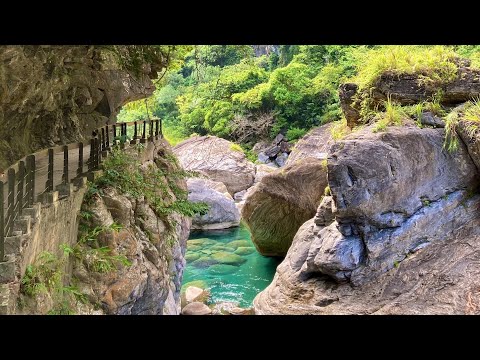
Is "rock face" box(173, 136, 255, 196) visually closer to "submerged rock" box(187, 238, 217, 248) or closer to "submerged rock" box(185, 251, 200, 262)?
"submerged rock" box(187, 238, 217, 248)

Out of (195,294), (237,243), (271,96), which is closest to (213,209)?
(237,243)

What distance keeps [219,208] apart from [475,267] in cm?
1082

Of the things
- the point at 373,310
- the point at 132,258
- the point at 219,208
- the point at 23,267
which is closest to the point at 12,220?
the point at 23,267

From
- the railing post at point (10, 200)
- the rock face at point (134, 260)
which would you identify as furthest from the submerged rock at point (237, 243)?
the railing post at point (10, 200)

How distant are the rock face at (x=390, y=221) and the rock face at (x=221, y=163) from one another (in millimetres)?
12523

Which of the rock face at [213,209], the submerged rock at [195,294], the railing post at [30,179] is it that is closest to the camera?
the railing post at [30,179]

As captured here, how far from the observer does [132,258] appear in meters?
5.61

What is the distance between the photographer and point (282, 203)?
11.7 m

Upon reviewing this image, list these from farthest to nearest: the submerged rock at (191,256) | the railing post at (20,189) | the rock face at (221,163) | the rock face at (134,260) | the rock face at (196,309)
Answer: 1. the rock face at (221,163)
2. the submerged rock at (191,256)
3. the rock face at (196,309)
4. the rock face at (134,260)
5. the railing post at (20,189)

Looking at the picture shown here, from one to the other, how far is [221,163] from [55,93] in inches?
481

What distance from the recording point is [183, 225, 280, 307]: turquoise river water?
11.0 metres

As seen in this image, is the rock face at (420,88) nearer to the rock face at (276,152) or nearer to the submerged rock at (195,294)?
the submerged rock at (195,294)

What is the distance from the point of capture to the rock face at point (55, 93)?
19.0ft
